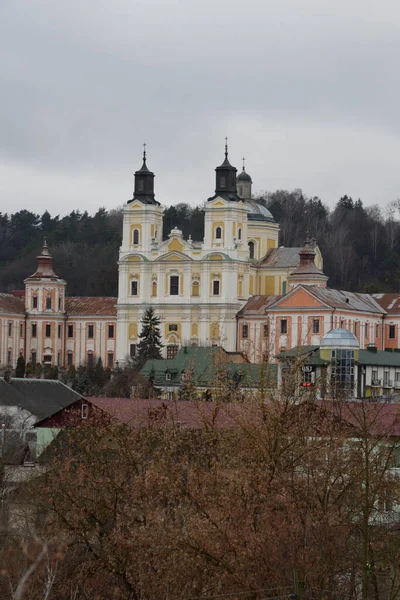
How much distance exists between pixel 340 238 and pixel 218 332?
123 ft

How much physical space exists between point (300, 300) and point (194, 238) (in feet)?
142

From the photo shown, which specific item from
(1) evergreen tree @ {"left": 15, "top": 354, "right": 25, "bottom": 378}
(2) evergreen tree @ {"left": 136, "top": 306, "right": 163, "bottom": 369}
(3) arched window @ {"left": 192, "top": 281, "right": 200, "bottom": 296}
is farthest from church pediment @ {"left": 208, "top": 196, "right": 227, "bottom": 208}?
(1) evergreen tree @ {"left": 15, "top": 354, "right": 25, "bottom": 378}

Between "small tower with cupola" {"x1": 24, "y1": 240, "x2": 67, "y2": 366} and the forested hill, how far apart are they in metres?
21.6

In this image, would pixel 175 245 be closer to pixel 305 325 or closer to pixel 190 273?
pixel 190 273

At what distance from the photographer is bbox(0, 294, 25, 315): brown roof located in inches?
3826

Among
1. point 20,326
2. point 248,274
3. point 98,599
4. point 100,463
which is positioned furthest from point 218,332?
point 98,599

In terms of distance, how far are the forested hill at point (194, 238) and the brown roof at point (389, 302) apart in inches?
747

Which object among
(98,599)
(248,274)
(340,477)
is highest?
(248,274)

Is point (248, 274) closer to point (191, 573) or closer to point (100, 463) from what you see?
point (100, 463)

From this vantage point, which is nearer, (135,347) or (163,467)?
(163,467)

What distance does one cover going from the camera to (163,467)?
27281 mm

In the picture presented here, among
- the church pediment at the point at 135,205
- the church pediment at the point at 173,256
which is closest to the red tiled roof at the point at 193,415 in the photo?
the church pediment at the point at 173,256

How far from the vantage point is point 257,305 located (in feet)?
308

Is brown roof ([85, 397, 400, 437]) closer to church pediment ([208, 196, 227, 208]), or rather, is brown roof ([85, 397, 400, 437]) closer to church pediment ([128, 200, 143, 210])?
church pediment ([208, 196, 227, 208])
